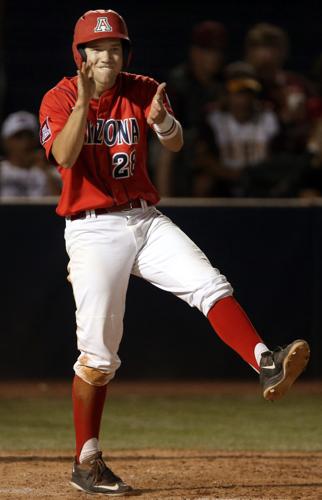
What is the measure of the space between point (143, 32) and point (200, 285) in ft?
25.4

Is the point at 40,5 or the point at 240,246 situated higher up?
the point at 40,5

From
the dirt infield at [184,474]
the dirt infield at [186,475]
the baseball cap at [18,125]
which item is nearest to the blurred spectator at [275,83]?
the baseball cap at [18,125]

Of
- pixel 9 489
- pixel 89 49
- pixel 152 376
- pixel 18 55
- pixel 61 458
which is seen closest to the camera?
pixel 89 49

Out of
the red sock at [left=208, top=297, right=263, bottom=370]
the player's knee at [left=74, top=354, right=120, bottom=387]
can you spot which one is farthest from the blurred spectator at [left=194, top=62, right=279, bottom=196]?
the red sock at [left=208, top=297, right=263, bottom=370]

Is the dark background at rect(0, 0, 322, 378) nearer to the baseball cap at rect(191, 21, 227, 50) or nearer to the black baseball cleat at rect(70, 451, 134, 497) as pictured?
the baseball cap at rect(191, 21, 227, 50)

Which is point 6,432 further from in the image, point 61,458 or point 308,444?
point 308,444

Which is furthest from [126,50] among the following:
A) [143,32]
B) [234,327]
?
[143,32]

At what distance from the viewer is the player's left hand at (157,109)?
475cm

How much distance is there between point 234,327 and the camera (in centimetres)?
474

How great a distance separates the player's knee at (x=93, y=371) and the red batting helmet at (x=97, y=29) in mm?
1249

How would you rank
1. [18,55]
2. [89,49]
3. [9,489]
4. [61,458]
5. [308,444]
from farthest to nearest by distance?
[18,55]
[308,444]
[61,458]
[9,489]
[89,49]

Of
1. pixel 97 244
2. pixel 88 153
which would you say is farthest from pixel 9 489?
pixel 88 153

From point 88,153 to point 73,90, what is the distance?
11.4 inches

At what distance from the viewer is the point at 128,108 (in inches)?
196
